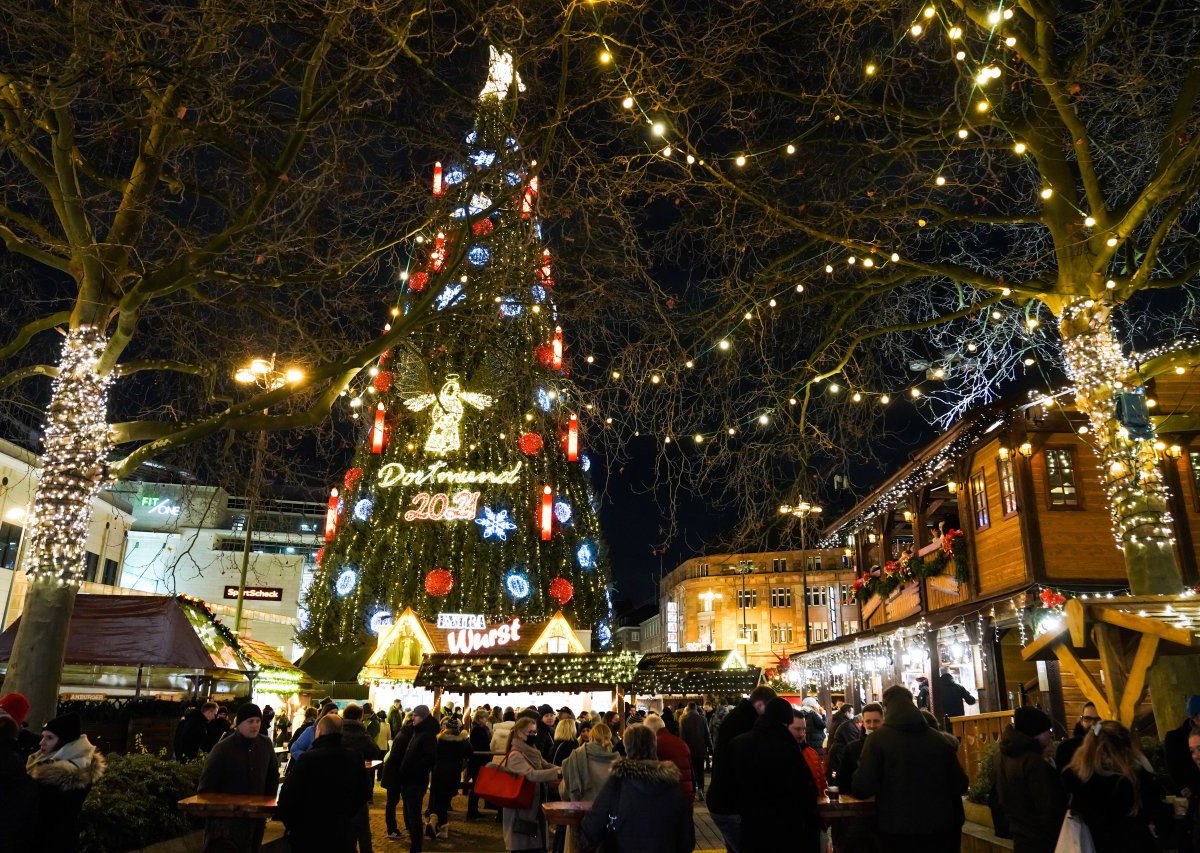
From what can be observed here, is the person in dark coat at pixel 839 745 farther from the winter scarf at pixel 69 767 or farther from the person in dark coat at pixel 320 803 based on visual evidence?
the winter scarf at pixel 69 767

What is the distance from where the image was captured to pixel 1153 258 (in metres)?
11.2

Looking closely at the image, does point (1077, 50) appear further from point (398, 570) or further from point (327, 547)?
point (327, 547)

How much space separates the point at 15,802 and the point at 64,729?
2.81 feet

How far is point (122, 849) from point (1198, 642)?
32.5ft

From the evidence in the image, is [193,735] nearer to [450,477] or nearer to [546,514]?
[546,514]

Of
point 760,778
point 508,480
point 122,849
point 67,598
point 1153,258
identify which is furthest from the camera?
point 508,480

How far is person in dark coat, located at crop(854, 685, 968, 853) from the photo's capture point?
5.61 meters

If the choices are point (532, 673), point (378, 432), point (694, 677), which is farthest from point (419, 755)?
point (378, 432)

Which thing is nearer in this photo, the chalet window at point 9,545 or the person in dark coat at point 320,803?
the person in dark coat at point 320,803

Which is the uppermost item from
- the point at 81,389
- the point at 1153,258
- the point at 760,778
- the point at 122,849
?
the point at 1153,258

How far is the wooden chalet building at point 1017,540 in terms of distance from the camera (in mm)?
17125

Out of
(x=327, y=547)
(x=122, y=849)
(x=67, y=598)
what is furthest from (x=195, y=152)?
(x=327, y=547)

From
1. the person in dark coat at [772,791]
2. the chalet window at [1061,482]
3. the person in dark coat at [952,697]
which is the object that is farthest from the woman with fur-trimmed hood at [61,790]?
the chalet window at [1061,482]

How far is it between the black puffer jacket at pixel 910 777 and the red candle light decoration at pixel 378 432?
3425cm
